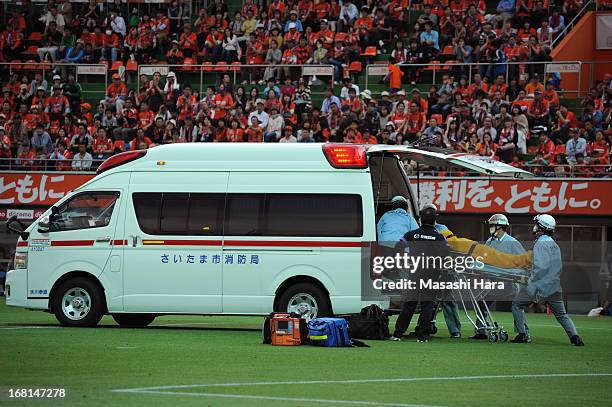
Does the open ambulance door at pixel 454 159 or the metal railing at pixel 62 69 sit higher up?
the metal railing at pixel 62 69

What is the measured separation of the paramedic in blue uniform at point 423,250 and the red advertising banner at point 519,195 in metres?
9.87

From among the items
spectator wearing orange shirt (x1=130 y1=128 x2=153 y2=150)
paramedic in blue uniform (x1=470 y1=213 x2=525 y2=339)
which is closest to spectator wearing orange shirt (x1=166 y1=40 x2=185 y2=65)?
spectator wearing orange shirt (x1=130 y1=128 x2=153 y2=150)

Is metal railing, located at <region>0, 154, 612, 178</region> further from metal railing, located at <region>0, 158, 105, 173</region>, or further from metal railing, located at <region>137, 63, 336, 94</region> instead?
metal railing, located at <region>137, 63, 336, 94</region>

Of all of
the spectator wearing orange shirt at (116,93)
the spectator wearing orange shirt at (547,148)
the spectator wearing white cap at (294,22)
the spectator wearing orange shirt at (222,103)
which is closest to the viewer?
the spectator wearing orange shirt at (547,148)

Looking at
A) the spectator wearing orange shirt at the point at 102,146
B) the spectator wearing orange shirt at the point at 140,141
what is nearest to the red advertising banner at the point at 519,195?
the spectator wearing orange shirt at the point at 140,141

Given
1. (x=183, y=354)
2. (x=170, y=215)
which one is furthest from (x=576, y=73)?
(x=183, y=354)

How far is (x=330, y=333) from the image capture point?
16.9 metres

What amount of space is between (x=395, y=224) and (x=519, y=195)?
10276 millimetres

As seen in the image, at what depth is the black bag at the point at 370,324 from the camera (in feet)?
59.6

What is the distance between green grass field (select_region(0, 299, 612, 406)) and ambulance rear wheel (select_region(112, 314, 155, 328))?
1364 mm

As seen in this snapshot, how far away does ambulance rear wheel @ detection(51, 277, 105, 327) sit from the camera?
19.7 metres

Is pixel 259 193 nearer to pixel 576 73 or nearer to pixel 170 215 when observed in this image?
pixel 170 215

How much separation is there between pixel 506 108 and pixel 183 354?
16939 mm

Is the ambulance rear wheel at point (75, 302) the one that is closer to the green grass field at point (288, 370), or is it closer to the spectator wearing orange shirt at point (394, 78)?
the green grass field at point (288, 370)
